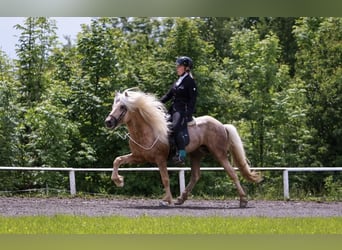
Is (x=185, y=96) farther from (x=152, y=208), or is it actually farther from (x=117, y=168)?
(x=152, y=208)

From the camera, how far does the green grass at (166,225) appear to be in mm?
6996

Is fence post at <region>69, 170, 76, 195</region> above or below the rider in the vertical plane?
below

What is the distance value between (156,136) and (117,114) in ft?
1.42

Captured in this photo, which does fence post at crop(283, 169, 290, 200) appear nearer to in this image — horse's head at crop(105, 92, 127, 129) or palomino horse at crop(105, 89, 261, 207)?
palomino horse at crop(105, 89, 261, 207)

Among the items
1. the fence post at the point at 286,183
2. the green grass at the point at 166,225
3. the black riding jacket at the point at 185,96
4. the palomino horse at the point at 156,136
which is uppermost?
the black riding jacket at the point at 185,96

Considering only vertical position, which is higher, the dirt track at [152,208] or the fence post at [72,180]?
the fence post at [72,180]

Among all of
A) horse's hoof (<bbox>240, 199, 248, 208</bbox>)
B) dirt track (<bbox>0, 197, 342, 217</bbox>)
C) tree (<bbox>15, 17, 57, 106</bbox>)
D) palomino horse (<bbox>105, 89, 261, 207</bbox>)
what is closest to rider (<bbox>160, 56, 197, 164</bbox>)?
palomino horse (<bbox>105, 89, 261, 207</bbox>)

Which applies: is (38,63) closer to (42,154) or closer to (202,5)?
(42,154)

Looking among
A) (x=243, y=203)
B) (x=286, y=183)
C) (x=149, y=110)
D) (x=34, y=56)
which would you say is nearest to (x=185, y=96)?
(x=149, y=110)

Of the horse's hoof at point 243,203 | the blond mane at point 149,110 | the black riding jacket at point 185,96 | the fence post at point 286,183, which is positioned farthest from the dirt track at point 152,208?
the black riding jacket at point 185,96

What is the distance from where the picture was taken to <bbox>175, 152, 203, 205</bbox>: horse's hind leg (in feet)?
27.2

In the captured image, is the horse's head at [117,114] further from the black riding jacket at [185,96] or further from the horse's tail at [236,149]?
the horse's tail at [236,149]

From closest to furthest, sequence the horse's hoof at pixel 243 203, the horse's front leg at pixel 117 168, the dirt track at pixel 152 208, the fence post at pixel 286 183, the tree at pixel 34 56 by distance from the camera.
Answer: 1. the dirt track at pixel 152 208
2. the horse's front leg at pixel 117 168
3. the horse's hoof at pixel 243 203
4. the fence post at pixel 286 183
5. the tree at pixel 34 56

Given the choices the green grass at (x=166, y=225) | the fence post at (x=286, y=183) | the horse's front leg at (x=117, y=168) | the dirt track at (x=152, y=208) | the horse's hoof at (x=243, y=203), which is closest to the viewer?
the green grass at (x=166, y=225)
